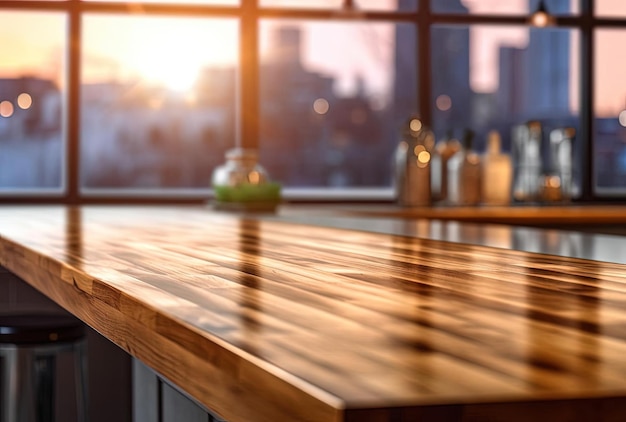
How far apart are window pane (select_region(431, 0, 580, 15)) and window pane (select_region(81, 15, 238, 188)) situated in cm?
90

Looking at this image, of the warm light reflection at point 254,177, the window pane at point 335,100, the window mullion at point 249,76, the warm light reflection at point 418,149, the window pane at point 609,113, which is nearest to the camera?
the warm light reflection at point 254,177

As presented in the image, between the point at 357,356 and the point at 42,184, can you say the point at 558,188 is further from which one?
the point at 357,356

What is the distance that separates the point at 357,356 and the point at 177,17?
3.68 meters

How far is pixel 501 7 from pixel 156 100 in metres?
1.49

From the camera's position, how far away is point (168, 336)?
2.14ft

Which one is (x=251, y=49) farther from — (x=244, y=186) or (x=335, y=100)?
(x=244, y=186)

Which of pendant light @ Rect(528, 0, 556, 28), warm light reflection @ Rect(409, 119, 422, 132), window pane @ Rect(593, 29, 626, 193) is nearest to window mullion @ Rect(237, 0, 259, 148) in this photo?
warm light reflection @ Rect(409, 119, 422, 132)

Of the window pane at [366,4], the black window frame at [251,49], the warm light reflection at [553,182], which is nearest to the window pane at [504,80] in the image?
the black window frame at [251,49]

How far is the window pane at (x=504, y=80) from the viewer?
424cm

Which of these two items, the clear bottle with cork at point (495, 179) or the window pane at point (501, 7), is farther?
the window pane at point (501, 7)

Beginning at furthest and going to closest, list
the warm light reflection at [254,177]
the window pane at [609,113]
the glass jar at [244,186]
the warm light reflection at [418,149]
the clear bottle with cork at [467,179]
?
the window pane at [609,113] → the clear bottle with cork at [467,179] → the warm light reflection at [418,149] → the warm light reflection at [254,177] → the glass jar at [244,186]

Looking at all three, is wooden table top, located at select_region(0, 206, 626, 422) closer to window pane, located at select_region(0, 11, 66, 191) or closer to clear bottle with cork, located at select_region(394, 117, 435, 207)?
clear bottle with cork, located at select_region(394, 117, 435, 207)

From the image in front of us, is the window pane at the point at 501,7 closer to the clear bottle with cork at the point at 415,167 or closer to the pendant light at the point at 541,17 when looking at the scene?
the pendant light at the point at 541,17

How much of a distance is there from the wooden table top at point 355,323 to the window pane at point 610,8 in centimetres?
330
